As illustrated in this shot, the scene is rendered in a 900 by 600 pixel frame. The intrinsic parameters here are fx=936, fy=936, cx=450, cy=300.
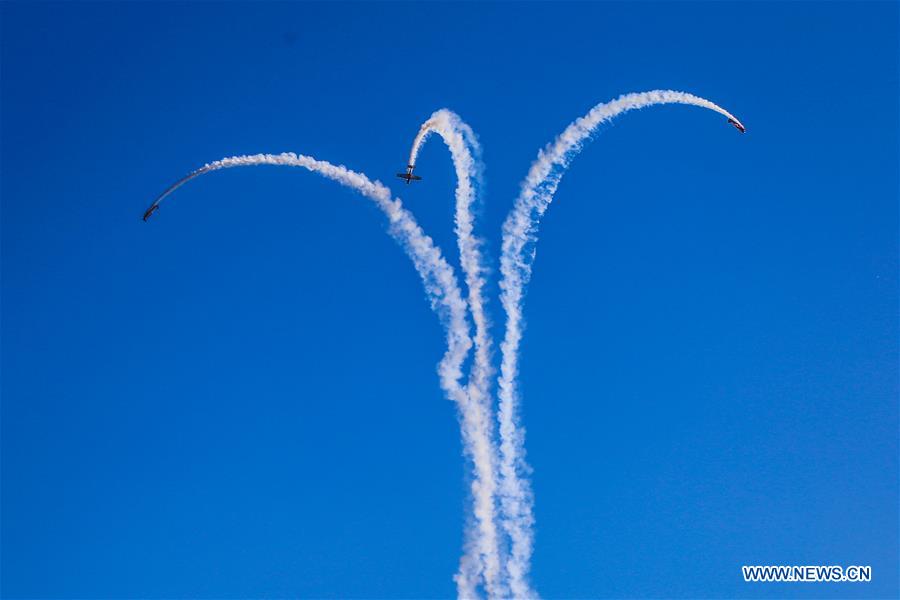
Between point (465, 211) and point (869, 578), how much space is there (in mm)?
23947

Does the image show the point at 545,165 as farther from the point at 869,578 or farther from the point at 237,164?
the point at 869,578

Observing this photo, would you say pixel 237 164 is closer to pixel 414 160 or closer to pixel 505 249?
pixel 414 160

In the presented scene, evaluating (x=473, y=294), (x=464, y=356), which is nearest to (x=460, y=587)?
(x=464, y=356)

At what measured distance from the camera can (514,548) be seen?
40.3 m

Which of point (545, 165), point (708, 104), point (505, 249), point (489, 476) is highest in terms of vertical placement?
point (708, 104)

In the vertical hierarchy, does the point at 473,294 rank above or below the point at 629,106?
below

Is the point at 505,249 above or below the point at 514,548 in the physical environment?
above

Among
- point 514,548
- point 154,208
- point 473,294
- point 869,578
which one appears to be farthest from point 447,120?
point 869,578

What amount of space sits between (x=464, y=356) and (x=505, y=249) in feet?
16.4

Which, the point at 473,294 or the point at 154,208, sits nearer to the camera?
the point at 473,294

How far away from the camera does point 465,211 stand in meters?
40.3

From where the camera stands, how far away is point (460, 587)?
4016 cm

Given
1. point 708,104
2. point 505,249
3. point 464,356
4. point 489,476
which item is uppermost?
point 708,104

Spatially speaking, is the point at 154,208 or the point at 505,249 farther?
the point at 154,208
